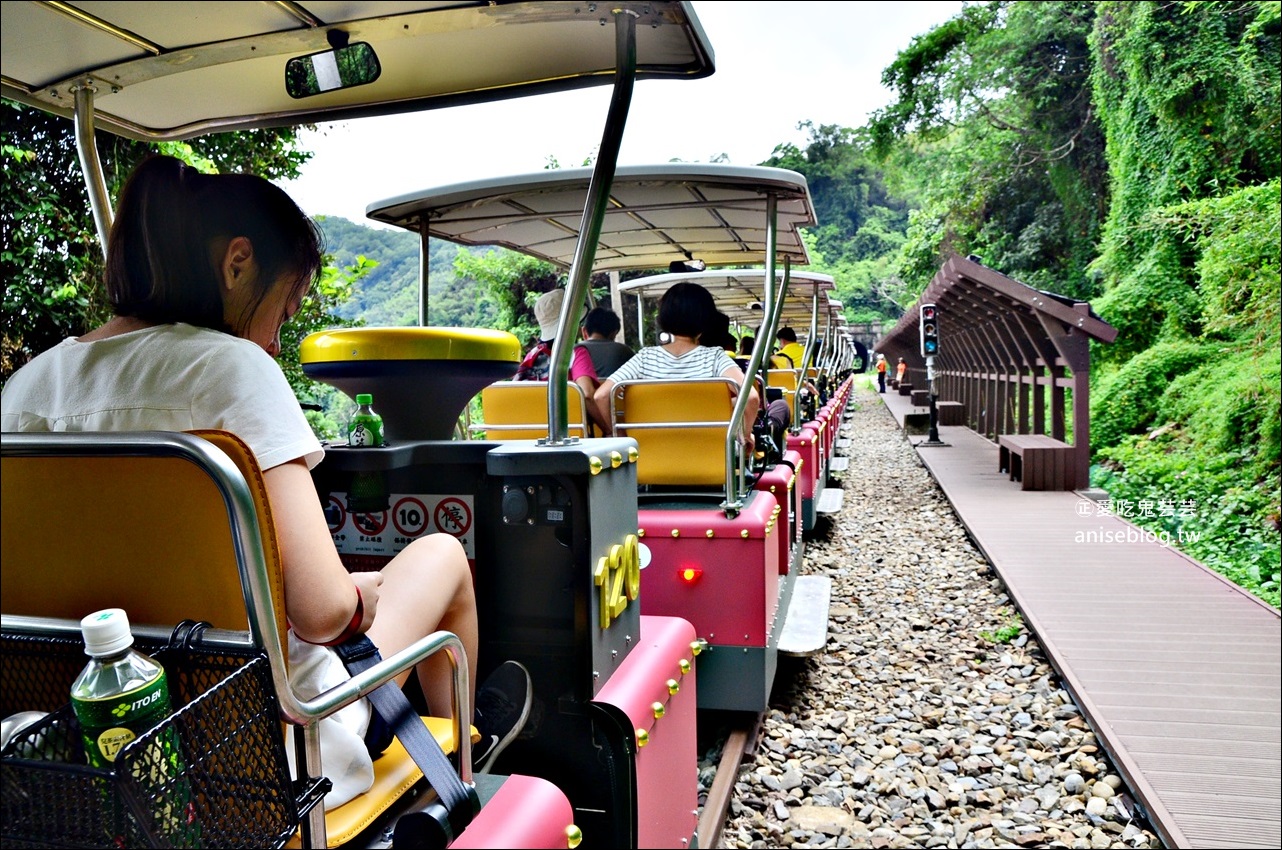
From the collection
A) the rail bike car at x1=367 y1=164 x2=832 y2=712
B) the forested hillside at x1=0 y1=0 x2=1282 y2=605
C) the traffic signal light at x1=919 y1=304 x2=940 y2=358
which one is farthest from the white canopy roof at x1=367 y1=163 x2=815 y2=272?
the traffic signal light at x1=919 y1=304 x2=940 y2=358

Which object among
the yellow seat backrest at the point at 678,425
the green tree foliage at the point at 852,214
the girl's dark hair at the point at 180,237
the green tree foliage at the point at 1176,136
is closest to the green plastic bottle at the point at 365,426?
the girl's dark hair at the point at 180,237

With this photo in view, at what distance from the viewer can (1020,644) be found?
4879 mm

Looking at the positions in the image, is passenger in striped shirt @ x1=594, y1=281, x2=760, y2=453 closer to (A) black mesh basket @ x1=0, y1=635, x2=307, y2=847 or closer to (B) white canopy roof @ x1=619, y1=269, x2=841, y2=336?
(B) white canopy roof @ x1=619, y1=269, x2=841, y2=336

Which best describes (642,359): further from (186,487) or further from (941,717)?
(186,487)

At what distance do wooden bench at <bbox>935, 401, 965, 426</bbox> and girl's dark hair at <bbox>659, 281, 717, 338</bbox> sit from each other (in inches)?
589

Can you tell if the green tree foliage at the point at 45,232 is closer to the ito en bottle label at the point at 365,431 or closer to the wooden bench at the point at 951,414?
the ito en bottle label at the point at 365,431

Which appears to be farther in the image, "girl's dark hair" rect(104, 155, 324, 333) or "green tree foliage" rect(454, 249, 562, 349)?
"green tree foliage" rect(454, 249, 562, 349)

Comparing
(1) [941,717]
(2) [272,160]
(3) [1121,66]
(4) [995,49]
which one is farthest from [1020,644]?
(4) [995,49]

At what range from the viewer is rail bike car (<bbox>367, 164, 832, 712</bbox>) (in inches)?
126

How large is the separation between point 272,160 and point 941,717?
752cm

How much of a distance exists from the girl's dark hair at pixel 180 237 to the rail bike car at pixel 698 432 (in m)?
1.60

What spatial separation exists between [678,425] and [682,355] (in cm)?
60

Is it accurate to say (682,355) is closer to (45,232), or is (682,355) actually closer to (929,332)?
(45,232)

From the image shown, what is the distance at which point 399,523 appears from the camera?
83.7 inches
